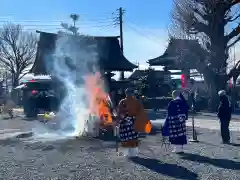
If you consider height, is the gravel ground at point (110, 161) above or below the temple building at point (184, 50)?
below

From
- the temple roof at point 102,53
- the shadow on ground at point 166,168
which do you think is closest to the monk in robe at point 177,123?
the shadow on ground at point 166,168

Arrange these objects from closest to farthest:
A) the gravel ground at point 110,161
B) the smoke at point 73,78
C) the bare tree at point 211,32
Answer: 1. the gravel ground at point 110,161
2. the smoke at point 73,78
3. the bare tree at point 211,32

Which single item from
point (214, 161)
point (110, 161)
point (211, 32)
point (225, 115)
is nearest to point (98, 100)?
point (225, 115)

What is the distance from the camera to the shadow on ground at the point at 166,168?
7547 millimetres

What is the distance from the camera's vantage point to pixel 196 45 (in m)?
28.0

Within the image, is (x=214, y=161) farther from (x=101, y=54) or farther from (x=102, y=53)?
(x=102, y=53)

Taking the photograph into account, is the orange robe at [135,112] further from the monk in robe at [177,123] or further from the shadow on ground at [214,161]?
the shadow on ground at [214,161]

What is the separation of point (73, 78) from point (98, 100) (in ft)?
14.3

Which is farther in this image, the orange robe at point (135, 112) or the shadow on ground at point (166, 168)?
the orange robe at point (135, 112)

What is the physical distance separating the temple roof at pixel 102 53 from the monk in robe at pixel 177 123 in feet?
55.8

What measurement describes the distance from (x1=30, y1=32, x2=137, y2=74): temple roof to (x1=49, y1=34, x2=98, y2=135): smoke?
18.1ft

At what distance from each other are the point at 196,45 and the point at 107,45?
886cm

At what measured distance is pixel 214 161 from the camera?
8.88m

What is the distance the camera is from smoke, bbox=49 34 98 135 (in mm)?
14719
